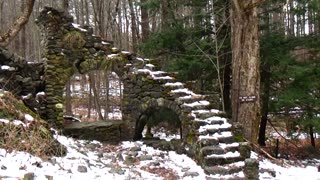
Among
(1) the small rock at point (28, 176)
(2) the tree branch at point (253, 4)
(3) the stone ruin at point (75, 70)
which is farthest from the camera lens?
(3) the stone ruin at point (75, 70)

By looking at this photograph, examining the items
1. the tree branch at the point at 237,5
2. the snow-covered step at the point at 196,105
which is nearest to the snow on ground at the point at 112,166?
the snow-covered step at the point at 196,105

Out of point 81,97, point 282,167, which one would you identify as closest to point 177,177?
point 282,167

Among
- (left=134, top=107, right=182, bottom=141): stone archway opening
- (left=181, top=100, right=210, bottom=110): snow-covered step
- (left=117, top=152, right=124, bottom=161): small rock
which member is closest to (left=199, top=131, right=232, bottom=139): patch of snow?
A: (left=181, top=100, right=210, bottom=110): snow-covered step

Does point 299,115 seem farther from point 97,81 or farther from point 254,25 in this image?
point 97,81

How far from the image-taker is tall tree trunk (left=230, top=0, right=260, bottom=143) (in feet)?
28.6

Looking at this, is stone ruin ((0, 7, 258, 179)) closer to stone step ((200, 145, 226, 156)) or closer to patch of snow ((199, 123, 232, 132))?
patch of snow ((199, 123, 232, 132))

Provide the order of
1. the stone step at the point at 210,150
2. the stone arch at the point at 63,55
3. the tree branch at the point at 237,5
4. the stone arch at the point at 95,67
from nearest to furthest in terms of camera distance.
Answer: the stone step at the point at 210,150 < the tree branch at the point at 237,5 < the stone arch at the point at 95,67 < the stone arch at the point at 63,55

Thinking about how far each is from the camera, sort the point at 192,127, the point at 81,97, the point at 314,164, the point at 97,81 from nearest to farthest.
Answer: the point at 192,127 → the point at 314,164 → the point at 97,81 → the point at 81,97

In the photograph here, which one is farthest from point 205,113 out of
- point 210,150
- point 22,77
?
point 22,77

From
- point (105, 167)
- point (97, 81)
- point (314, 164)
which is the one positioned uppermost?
point (97, 81)

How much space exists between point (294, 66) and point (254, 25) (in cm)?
172

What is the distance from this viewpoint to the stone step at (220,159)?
7148mm

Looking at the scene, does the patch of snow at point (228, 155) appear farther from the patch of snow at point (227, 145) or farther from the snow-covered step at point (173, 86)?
the snow-covered step at point (173, 86)

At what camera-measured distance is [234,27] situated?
356 inches
